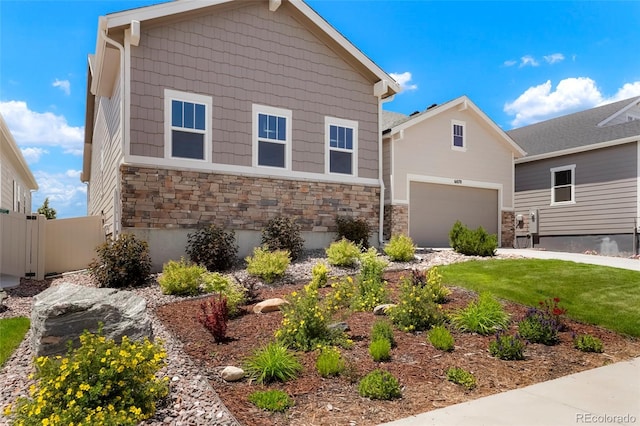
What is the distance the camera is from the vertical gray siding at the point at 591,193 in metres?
16.2

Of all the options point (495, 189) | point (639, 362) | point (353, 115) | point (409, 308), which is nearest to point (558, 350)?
point (639, 362)

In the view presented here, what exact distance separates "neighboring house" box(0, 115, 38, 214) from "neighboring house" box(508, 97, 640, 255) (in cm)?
1924

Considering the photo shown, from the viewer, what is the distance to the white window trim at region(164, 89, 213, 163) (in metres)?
10.9

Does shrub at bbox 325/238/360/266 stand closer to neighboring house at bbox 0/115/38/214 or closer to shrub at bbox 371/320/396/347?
shrub at bbox 371/320/396/347

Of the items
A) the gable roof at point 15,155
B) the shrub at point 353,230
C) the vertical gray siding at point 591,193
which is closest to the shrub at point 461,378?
the shrub at point 353,230

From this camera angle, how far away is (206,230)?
426 inches

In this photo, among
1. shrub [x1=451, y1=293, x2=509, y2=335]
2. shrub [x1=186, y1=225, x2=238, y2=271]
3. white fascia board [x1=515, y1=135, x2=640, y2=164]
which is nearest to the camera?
shrub [x1=451, y1=293, x2=509, y2=335]

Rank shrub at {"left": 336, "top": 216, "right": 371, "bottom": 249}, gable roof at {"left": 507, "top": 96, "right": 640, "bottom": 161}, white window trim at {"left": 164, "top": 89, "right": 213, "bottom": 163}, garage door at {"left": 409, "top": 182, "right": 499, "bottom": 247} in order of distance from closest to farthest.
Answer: white window trim at {"left": 164, "top": 89, "right": 213, "bottom": 163} < shrub at {"left": 336, "top": 216, "right": 371, "bottom": 249} < garage door at {"left": 409, "top": 182, "right": 499, "bottom": 247} < gable roof at {"left": 507, "top": 96, "right": 640, "bottom": 161}

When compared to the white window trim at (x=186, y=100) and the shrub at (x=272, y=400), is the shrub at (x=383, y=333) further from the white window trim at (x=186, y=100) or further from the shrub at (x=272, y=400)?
the white window trim at (x=186, y=100)

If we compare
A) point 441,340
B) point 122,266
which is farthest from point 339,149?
point 441,340

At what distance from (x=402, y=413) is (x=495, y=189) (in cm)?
1480

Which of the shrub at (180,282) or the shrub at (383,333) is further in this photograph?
the shrub at (180,282)

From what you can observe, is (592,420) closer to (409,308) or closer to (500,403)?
(500,403)

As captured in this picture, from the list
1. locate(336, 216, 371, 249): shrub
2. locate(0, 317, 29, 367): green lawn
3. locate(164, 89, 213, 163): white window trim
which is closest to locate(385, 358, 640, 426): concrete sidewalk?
locate(0, 317, 29, 367): green lawn
